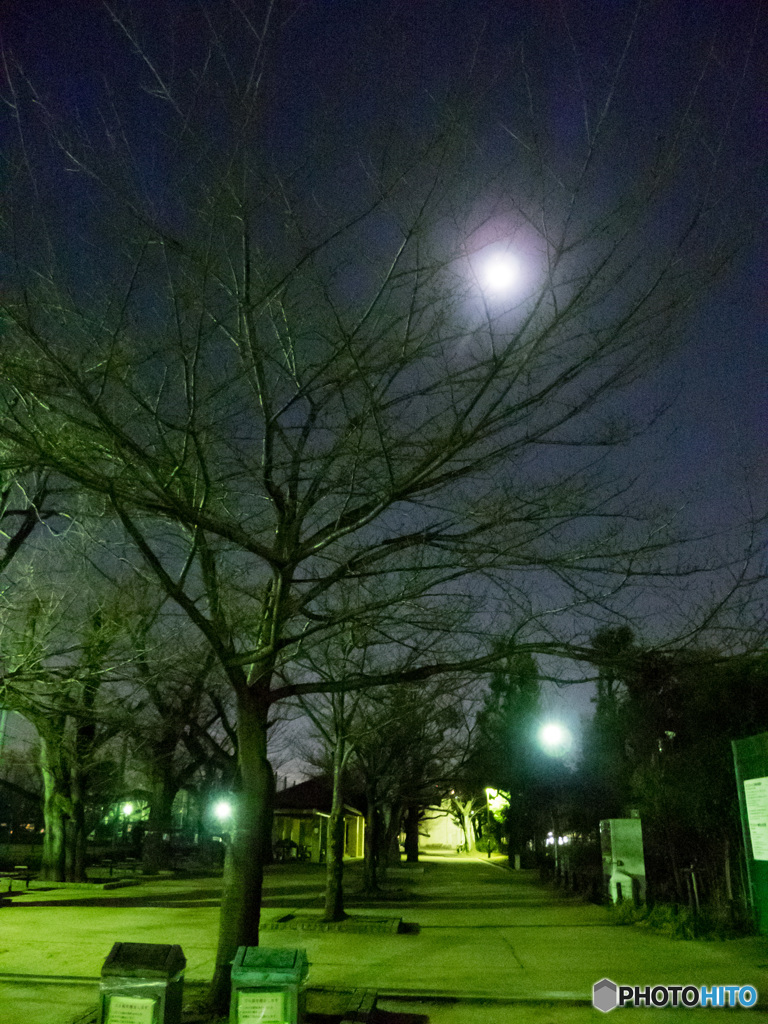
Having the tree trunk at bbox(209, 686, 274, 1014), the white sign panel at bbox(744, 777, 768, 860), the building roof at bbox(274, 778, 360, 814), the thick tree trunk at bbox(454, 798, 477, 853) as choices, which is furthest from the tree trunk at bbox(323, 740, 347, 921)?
the thick tree trunk at bbox(454, 798, 477, 853)

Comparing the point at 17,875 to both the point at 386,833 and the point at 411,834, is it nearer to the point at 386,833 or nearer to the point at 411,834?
the point at 386,833

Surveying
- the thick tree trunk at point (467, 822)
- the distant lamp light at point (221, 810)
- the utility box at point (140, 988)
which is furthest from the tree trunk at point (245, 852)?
the thick tree trunk at point (467, 822)

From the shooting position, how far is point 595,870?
68.0 feet

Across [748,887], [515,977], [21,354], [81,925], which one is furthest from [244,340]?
[81,925]

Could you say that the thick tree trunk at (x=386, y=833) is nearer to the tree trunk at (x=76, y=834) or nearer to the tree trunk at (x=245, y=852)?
the tree trunk at (x=76, y=834)

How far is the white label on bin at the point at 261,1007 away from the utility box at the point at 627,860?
11287mm

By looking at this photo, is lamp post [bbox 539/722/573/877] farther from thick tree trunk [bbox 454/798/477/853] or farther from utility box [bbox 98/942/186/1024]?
thick tree trunk [bbox 454/798/477/853]

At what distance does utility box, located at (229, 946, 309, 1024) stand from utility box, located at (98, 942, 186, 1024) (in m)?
0.49

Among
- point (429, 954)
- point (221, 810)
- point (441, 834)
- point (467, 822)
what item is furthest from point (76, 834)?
point (441, 834)

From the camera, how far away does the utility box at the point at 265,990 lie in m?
6.16

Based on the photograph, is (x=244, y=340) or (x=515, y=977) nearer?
(x=244, y=340)

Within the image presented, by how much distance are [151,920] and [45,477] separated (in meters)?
10.0

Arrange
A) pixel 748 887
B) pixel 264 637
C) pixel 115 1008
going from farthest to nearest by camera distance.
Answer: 1. pixel 748 887
2. pixel 264 637
3. pixel 115 1008

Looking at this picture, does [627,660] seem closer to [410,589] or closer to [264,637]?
[410,589]
